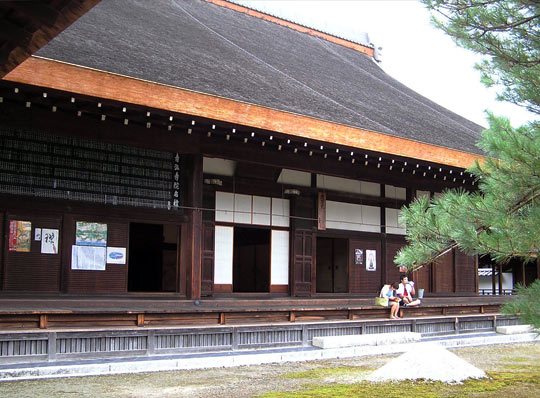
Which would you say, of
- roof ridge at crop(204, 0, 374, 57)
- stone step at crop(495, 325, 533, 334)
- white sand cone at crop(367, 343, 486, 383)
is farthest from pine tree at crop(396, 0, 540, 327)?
roof ridge at crop(204, 0, 374, 57)

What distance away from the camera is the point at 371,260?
1397 cm

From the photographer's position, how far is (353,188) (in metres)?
13.7

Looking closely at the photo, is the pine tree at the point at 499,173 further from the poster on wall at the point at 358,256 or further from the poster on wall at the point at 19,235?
the poster on wall at the point at 358,256

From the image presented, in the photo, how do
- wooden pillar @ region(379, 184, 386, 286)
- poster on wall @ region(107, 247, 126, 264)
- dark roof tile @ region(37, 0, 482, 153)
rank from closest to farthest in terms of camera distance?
1. poster on wall @ region(107, 247, 126, 264)
2. dark roof tile @ region(37, 0, 482, 153)
3. wooden pillar @ region(379, 184, 386, 286)

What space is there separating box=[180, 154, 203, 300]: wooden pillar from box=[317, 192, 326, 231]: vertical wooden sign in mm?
3309

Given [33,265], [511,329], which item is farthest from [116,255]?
[511,329]

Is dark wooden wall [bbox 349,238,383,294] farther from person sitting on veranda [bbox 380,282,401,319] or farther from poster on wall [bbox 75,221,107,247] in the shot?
poster on wall [bbox 75,221,107,247]

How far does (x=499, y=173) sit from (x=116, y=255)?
6653 mm

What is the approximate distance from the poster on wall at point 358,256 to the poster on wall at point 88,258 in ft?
20.2

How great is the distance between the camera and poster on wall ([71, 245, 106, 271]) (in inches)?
372

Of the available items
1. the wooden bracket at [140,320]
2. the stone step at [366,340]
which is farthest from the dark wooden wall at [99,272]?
the stone step at [366,340]

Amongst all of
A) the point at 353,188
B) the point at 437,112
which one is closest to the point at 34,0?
the point at 353,188

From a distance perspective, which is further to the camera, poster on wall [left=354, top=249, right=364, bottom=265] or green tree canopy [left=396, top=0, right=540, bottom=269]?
poster on wall [left=354, top=249, right=364, bottom=265]

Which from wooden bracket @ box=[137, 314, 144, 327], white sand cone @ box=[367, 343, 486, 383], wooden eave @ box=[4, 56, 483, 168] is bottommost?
white sand cone @ box=[367, 343, 486, 383]
